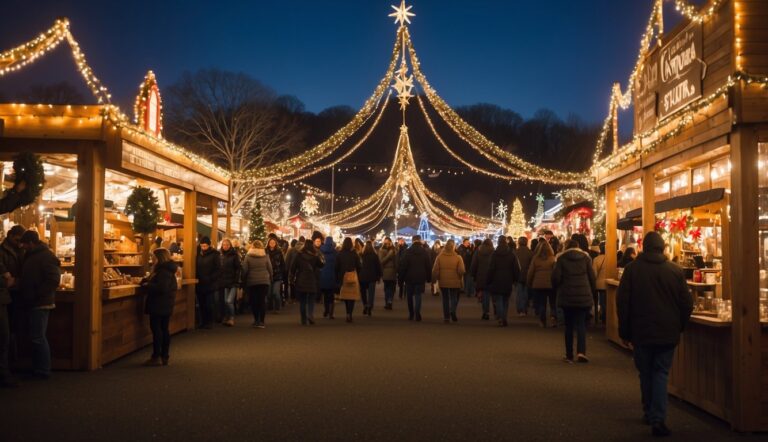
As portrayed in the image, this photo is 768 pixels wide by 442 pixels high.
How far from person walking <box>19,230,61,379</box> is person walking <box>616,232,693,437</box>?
6.50 meters

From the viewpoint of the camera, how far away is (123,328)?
10633mm

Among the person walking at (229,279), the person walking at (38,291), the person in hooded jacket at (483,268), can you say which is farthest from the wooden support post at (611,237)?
the person walking at (38,291)

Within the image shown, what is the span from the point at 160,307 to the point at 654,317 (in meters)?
6.37

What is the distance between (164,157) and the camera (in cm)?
1197

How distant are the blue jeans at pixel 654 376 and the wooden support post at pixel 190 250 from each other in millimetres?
9443

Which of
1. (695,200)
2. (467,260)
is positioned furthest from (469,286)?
(695,200)

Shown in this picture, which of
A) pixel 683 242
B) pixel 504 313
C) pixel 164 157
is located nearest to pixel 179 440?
pixel 164 157

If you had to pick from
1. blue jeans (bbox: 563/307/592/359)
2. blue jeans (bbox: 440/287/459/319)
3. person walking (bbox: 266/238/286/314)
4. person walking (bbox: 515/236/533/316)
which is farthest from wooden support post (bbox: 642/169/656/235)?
person walking (bbox: 266/238/286/314)

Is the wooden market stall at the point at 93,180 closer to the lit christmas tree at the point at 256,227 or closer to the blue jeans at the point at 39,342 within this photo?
the blue jeans at the point at 39,342

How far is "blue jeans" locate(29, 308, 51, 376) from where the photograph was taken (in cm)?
879

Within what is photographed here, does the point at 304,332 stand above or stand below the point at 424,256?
below

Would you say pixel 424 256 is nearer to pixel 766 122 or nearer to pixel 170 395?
pixel 170 395

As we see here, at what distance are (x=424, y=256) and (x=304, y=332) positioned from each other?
3.58 metres

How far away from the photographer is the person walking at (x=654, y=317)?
6.42 m
